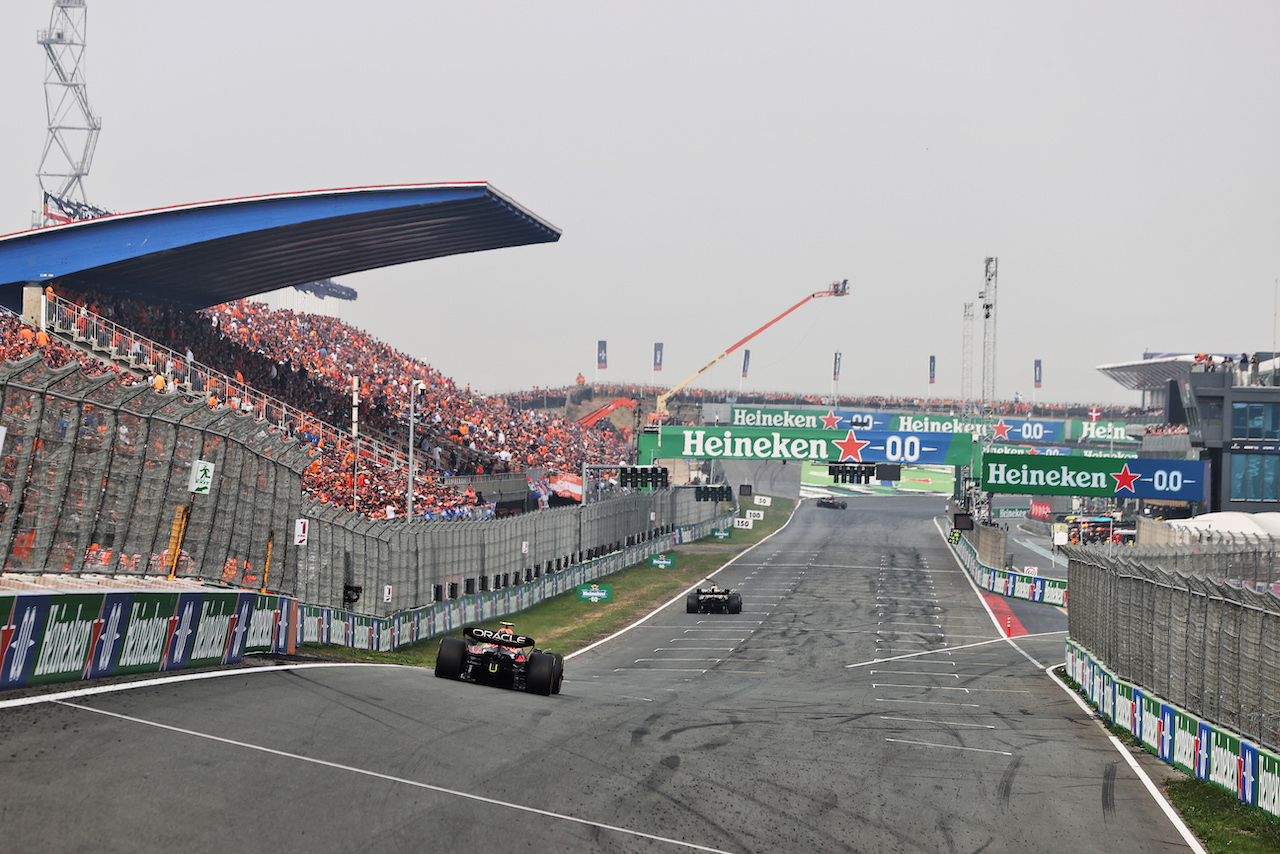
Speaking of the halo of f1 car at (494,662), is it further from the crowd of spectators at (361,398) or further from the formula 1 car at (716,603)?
the formula 1 car at (716,603)

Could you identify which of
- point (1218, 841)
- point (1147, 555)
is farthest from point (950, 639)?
point (1218, 841)

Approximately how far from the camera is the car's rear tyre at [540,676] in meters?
19.8

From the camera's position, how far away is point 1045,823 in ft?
42.1

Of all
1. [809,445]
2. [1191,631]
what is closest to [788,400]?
[809,445]

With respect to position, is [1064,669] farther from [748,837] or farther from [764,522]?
[764,522]

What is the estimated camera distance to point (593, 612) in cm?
4575

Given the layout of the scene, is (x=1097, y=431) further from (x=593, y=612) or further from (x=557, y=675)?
(x=557, y=675)

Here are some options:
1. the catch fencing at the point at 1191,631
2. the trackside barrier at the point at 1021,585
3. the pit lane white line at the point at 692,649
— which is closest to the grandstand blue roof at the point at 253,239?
the pit lane white line at the point at 692,649

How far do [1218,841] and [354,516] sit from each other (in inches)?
847

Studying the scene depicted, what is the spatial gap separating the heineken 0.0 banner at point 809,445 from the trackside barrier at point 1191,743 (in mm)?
35089

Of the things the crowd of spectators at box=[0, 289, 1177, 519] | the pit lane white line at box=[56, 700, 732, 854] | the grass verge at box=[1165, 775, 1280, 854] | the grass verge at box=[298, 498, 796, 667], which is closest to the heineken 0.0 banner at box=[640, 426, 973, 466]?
the grass verge at box=[298, 498, 796, 667]

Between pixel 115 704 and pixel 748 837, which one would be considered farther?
pixel 115 704

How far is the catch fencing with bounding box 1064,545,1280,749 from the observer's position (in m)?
14.1

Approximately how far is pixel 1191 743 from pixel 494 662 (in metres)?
11.5
